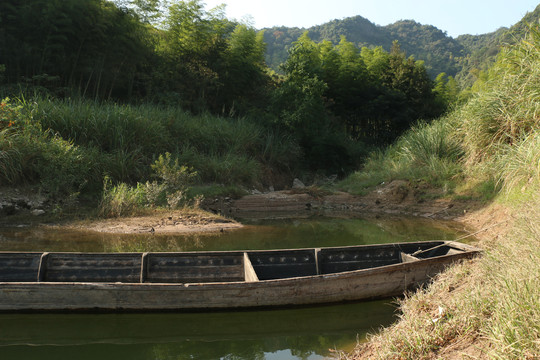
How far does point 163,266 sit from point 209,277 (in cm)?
70

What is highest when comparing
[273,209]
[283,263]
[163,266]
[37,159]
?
[283,263]

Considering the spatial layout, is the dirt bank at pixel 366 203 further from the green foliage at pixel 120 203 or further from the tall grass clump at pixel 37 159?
the tall grass clump at pixel 37 159

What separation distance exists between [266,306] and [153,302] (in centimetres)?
143

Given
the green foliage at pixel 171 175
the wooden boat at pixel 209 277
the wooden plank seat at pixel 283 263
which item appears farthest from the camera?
the green foliage at pixel 171 175

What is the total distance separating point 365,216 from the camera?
13.2m

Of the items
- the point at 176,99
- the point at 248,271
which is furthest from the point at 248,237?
the point at 176,99

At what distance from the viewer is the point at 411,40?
74000 millimetres

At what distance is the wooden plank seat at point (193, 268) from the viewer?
615 centimetres

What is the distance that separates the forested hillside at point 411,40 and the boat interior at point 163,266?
45026mm

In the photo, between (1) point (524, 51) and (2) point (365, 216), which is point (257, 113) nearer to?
(2) point (365, 216)

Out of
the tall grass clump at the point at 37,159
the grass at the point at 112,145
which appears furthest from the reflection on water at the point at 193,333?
the grass at the point at 112,145

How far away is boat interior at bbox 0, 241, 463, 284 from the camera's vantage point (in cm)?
611

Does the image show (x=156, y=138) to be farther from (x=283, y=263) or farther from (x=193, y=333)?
(x=193, y=333)

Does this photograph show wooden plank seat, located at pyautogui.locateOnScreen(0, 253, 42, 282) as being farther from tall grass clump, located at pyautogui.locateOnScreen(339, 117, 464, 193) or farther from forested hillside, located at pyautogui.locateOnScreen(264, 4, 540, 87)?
forested hillside, located at pyautogui.locateOnScreen(264, 4, 540, 87)
